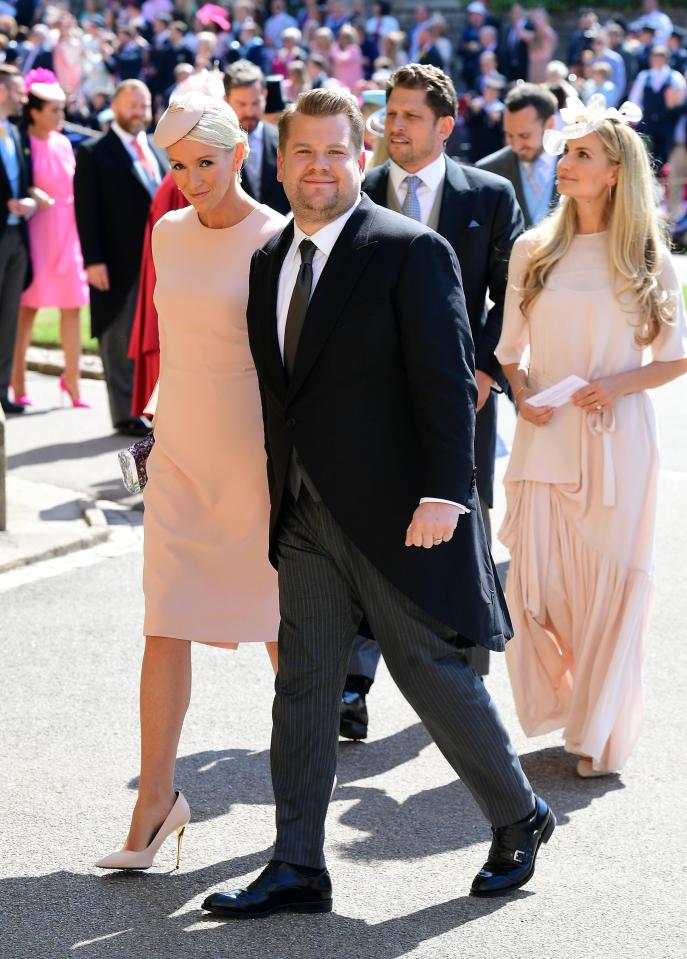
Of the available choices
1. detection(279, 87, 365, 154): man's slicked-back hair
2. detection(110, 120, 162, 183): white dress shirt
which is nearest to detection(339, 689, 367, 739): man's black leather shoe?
detection(279, 87, 365, 154): man's slicked-back hair

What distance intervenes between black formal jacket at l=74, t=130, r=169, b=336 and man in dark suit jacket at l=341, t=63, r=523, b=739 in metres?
5.00

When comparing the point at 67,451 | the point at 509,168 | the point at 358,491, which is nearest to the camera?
the point at 358,491

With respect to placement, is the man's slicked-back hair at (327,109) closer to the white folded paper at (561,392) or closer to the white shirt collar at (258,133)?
the white folded paper at (561,392)

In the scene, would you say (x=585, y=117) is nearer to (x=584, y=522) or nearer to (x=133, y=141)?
(x=584, y=522)

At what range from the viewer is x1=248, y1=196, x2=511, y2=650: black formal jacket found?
374 cm

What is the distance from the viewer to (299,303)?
3.89m

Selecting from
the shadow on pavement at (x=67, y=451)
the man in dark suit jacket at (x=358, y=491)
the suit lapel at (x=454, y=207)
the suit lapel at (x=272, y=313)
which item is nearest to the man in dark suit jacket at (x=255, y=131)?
the shadow on pavement at (x=67, y=451)

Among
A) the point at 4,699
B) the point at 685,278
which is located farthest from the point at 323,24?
the point at 4,699

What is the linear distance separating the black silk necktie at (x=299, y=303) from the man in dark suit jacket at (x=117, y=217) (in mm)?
6474

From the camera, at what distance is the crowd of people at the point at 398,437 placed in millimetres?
3820

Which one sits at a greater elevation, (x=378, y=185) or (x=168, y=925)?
(x=378, y=185)

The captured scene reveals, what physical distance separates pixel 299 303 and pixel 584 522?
1685 millimetres

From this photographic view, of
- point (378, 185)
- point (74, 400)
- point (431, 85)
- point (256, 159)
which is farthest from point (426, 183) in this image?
point (74, 400)

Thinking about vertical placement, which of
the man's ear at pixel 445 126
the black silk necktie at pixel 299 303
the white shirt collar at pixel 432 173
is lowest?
the black silk necktie at pixel 299 303
